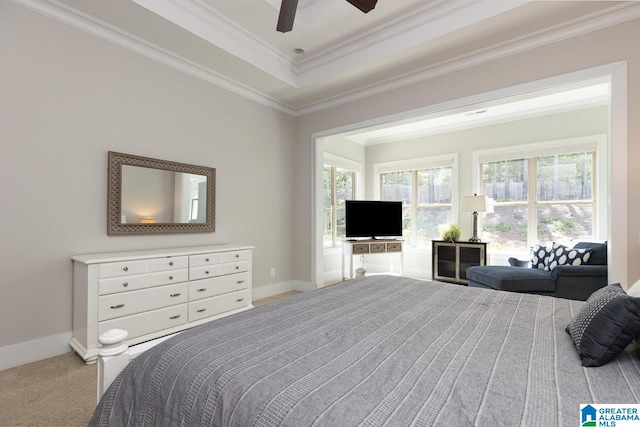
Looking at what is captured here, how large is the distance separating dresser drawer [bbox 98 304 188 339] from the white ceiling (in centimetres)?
258

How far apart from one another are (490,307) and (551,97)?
13.0ft

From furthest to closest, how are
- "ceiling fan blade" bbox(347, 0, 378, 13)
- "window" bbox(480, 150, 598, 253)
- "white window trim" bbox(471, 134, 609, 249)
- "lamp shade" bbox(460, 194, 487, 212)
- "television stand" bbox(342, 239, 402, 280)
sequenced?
"television stand" bbox(342, 239, 402, 280), "lamp shade" bbox(460, 194, 487, 212), "window" bbox(480, 150, 598, 253), "white window trim" bbox(471, 134, 609, 249), "ceiling fan blade" bbox(347, 0, 378, 13)

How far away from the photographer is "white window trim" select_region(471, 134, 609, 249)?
429 cm

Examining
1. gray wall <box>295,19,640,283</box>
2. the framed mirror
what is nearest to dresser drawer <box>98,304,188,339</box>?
the framed mirror

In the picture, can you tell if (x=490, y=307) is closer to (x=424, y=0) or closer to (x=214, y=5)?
(x=424, y=0)

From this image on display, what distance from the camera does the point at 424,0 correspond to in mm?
2838

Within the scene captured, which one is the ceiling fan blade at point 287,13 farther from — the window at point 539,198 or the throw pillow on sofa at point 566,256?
the window at point 539,198

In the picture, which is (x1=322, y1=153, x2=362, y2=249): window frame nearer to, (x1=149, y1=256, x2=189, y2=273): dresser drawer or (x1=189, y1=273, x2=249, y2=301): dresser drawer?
(x1=189, y1=273, x2=249, y2=301): dresser drawer

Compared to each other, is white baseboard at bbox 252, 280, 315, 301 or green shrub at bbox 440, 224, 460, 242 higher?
green shrub at bbox 440, 224, 460, 242

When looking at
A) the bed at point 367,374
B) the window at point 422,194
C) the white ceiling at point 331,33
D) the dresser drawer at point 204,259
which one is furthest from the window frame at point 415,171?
the bed at point 367,374

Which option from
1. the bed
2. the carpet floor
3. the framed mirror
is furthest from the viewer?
the framed mirror

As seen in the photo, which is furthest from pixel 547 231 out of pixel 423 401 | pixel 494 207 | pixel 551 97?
pixel 423 401

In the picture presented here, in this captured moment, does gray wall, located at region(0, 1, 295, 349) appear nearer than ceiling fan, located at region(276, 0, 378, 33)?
No

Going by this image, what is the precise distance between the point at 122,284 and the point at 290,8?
8.19 ft
